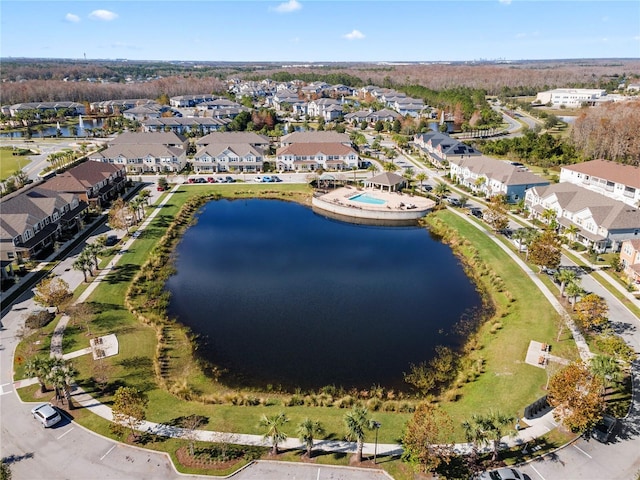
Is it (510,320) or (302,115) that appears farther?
(302,115)

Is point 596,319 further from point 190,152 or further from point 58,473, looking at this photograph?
point 190,152

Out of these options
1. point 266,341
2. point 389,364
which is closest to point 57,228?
point 266,341

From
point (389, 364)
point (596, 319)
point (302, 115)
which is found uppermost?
point (302, 115)

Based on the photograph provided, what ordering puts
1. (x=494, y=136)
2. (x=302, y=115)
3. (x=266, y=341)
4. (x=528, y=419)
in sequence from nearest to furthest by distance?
1. (x=528, y=419)
2. (x=266, y=341)
3. (x=494, y=136)
4. (x=302, y=115)

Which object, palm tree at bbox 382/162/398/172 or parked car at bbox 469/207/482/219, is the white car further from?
palm tree at bbox 382/162/398/172

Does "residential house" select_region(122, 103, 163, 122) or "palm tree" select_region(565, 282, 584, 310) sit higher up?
"residential house" select_region(122, 103, 163, 122)

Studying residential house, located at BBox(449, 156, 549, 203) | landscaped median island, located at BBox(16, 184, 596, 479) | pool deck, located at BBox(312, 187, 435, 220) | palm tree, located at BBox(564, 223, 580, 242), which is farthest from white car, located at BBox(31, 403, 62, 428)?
residential house, located at BBox(449, 156, 549, 203)

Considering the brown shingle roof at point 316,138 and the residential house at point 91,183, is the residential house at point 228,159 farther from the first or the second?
the residential house at point 91,183
